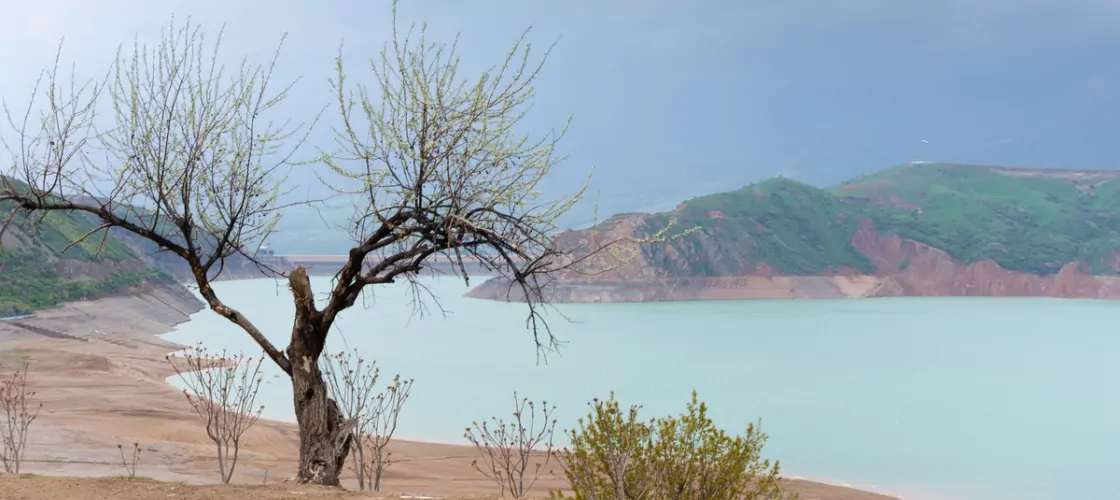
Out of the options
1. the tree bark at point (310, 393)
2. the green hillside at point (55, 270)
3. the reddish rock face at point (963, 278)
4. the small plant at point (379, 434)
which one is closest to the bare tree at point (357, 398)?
the small plant at point (379, 434)

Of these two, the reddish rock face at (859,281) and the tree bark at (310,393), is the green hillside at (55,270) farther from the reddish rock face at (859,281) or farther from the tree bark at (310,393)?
the tree bark at (310,393)

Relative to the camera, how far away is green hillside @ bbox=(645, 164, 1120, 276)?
295ft

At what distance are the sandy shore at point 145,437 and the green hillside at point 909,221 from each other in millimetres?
58646

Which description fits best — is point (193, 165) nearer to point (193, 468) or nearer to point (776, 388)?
point (193, 468)

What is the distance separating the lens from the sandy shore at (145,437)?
15188 mm

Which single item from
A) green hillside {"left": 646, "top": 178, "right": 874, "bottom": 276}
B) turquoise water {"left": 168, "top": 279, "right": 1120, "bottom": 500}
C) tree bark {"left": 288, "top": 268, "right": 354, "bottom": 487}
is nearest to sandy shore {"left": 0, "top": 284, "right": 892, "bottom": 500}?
tree bark {"left": 288, "top": 268, "right": 354, "bottom": 487}

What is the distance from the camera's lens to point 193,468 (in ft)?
51.4

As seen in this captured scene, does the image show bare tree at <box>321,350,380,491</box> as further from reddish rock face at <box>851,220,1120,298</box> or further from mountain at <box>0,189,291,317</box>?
reddish rock face at <box>851,220,1120,298</box>

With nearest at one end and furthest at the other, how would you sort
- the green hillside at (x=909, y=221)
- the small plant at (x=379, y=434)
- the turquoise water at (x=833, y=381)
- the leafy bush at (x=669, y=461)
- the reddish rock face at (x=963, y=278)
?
the leafy bush at (x=669, y=461) → the small plant at (x=379, y=434) → the turquoise water at (x=833, y=381) → the green hillside at (x=909, y=221) → the reddish rock face at (x=963, y=278)

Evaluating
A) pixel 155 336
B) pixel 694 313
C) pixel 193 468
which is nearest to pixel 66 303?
pixel 155 336

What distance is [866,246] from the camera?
9956cm

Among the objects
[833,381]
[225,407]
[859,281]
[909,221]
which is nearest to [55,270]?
[833,381]

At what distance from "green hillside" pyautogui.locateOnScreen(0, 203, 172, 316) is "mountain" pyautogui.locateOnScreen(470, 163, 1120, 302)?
3262cm

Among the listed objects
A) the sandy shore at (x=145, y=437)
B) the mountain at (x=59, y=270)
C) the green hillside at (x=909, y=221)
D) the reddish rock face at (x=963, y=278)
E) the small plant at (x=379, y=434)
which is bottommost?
the sandy shore at (x=145, y=437)
